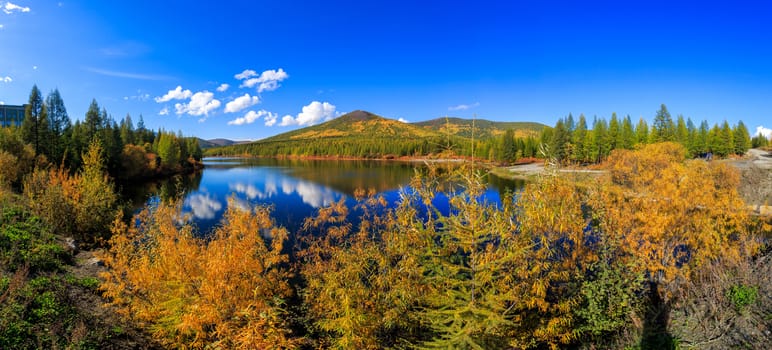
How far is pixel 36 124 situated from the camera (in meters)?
50.1

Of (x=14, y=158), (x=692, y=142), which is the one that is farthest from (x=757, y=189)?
(x=692, y=142)

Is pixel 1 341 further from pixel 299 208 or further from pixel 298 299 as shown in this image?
pixel 299 208

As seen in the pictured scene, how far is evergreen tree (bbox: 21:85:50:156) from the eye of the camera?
4888 cm

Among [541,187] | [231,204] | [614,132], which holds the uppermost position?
[614,132]

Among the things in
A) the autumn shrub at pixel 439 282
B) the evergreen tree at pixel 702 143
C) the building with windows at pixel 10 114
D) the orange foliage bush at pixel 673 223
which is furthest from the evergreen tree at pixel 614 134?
the building with windows at pixel 10 114

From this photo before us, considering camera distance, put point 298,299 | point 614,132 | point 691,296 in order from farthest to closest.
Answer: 1. point 614,132
2. point 298,299
3. point 691,296

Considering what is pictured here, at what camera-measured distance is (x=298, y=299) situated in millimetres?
15555

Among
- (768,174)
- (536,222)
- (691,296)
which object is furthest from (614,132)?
(536,222)

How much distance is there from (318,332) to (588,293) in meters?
9.40

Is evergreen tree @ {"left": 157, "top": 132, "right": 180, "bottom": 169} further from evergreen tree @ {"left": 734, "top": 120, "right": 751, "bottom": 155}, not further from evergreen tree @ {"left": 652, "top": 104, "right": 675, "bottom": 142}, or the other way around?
evergreen tree @ {"left": 734, "top": 120, "right": 751, "bottom": 155}

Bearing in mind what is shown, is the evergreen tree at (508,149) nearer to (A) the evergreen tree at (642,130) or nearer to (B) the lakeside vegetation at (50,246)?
(A) the evergreen tree at (642,130)

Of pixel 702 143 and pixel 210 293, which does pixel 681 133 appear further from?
pixel 210 293

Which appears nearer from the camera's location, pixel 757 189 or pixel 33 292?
pixel 33 292

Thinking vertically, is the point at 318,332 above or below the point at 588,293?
below
